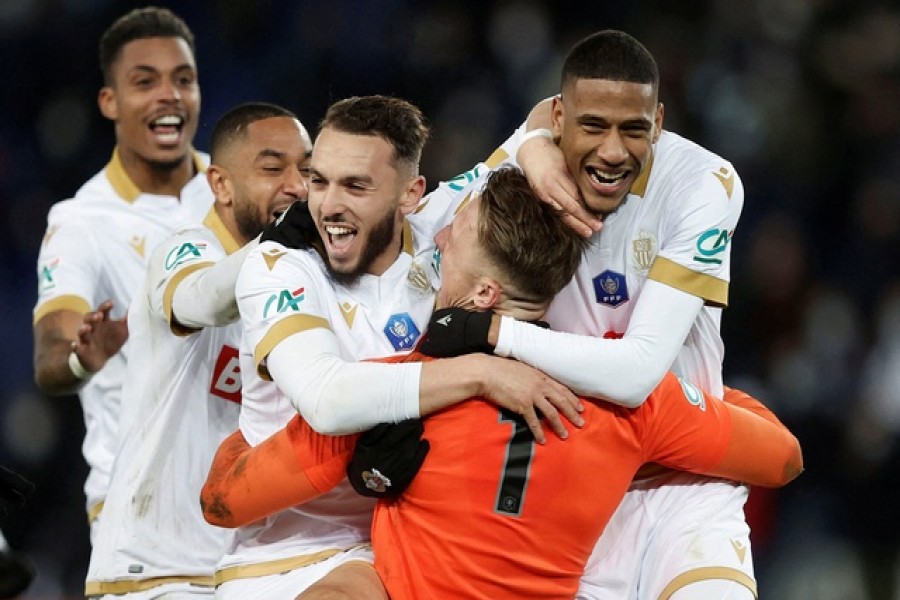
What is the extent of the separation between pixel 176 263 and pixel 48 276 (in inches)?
65.3

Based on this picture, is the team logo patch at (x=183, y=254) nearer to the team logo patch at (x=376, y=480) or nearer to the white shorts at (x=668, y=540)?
the team logo patch at (x=376, y=480)

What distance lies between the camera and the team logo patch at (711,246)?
351 centimetres

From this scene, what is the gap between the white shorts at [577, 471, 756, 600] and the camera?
354 centimetres

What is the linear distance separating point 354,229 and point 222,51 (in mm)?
4687

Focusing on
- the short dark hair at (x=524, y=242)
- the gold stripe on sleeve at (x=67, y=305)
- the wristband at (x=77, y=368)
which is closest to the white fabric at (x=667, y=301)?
the short dark hair at (x=524, y=242)

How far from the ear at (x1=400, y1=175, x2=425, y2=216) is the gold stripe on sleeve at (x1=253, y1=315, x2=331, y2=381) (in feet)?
1.83

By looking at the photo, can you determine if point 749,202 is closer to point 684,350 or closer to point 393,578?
point 684,350

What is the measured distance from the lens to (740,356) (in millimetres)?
6820

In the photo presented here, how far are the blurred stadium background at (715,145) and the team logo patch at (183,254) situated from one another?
11.1ft

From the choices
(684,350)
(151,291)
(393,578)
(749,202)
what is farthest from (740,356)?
(393,578)

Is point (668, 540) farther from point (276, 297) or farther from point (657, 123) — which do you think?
point (276, 297)

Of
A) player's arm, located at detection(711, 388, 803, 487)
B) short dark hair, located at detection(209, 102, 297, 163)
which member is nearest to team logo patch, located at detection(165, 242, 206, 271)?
short dark hair, located at detection(209, 102, 297, 163)

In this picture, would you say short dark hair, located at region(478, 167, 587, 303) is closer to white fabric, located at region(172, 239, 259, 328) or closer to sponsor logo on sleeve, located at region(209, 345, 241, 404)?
white fabric, located at region(172, 239, 259, 328)

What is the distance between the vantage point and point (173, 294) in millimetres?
4059
